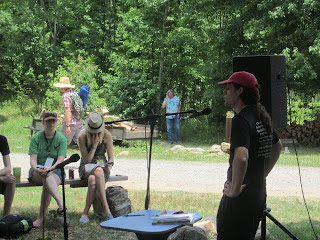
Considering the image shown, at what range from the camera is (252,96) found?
13.5ft

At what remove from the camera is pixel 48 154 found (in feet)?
23.9

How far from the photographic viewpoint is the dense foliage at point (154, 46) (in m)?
16.9

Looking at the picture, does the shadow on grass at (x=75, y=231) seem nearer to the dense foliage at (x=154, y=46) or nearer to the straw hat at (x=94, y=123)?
the straw hat at (x=94, y=123)

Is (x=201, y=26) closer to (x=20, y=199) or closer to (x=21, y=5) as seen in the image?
(x=21, y=5)

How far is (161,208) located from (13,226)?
233 centimetres

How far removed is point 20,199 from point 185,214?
4.14 meters

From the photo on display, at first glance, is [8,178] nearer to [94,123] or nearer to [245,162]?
[94,123]

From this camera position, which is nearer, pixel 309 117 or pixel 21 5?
pixel 309 117

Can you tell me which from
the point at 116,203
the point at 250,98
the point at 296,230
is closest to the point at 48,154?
the point at 116,203

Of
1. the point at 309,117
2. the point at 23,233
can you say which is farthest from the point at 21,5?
the point at 23,233

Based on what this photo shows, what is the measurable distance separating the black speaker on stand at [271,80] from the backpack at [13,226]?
2721mm

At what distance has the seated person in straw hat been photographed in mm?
6801

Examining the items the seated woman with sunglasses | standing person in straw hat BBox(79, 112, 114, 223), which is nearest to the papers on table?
standing person in straw hat BBox(79, 112, 114, 223)

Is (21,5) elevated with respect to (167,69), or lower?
elevated
